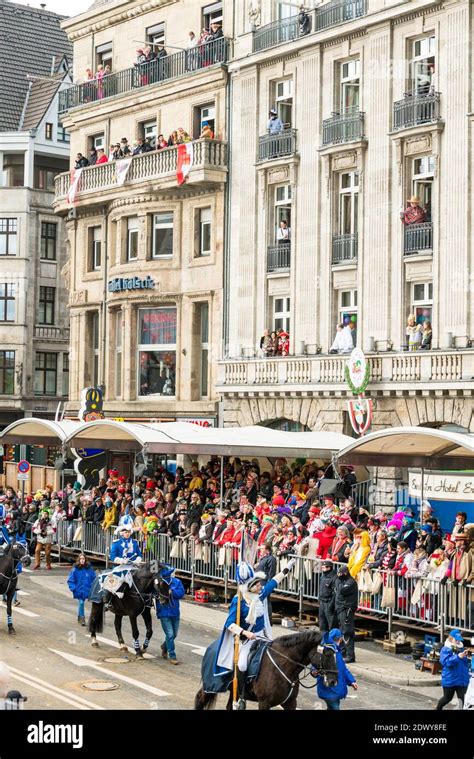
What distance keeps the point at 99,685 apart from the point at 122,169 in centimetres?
2734

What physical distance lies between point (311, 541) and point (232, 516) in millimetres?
3842

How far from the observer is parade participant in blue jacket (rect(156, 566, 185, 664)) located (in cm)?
2153

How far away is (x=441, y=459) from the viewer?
25.4 meters

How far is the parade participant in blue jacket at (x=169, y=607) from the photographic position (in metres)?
21.5

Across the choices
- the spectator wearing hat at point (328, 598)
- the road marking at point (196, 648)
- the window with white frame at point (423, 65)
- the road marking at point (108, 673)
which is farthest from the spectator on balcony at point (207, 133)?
the road marking at point (108, 673)

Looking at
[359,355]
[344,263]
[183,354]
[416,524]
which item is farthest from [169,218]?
[416,524]

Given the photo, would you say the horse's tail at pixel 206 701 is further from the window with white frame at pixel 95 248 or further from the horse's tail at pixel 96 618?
the window with white frame at pixel 95 248

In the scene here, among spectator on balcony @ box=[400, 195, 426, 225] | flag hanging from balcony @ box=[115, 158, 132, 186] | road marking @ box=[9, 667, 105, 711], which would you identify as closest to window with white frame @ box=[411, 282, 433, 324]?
spectator on balcony @ box=[400, 195, 426, 225]

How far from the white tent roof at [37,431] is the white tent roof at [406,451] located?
1259 centimetres

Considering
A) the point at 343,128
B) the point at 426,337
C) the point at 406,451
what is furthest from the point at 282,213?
the point at 406,451

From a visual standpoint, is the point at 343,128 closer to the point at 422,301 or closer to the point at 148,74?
the point at 422,301

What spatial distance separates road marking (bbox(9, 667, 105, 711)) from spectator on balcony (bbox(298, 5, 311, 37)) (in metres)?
23.2

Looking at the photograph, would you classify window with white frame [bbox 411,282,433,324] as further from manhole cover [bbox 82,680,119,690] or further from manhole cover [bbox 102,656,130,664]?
manhole cover [bbox 82,680,119,690]
